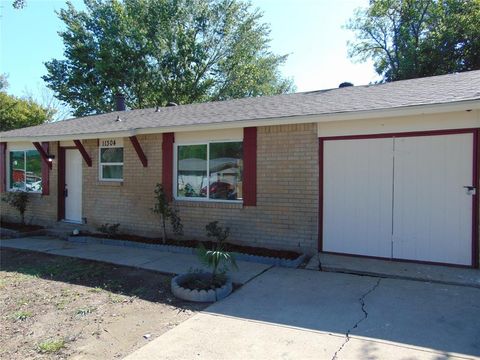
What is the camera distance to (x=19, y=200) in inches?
468

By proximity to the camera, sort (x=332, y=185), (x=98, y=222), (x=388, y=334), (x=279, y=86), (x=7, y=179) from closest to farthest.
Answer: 1. (x=388, y=334)
2. (x=332, y=185)
3. (x=98, y=222)
4. (x=7, y=179)
5. (x=279, y=86)

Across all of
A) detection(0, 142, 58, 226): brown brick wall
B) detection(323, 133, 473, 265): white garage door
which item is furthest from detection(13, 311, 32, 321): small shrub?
detection(0, 142, 58, 226): brown brick wall

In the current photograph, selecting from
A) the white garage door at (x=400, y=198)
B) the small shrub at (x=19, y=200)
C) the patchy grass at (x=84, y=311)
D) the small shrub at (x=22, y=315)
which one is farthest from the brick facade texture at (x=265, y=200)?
the small shrub at (x=22, y=315)

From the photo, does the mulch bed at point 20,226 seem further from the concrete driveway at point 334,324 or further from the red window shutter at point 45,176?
the concrete driveway at point 334,324

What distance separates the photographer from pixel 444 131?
21.1ft

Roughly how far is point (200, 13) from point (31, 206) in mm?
20360

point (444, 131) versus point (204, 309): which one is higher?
point (444, 131)

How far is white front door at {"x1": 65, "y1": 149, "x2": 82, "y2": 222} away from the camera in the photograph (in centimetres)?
1152

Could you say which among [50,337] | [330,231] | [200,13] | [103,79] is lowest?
[50,337]

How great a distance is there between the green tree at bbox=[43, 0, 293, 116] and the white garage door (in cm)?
2010

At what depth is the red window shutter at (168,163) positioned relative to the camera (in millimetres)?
9398

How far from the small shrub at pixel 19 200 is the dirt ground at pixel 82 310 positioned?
5.00 metres

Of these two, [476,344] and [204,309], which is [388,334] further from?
[204,309]

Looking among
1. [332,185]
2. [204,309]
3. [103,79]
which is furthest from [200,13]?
[204,309]
